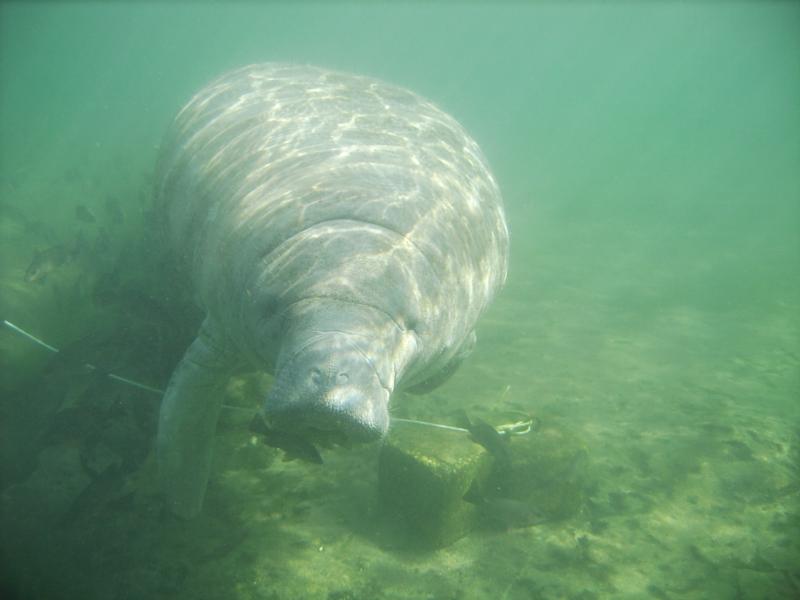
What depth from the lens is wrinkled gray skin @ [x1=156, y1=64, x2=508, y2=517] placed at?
211cm

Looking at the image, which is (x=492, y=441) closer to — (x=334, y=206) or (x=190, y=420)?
(x=190, y=420)

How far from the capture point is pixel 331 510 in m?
3.92

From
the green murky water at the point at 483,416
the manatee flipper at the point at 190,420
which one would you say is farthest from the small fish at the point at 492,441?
the manatee flipper at the point at 190,420

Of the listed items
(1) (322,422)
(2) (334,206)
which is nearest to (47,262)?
(2) (334,206)

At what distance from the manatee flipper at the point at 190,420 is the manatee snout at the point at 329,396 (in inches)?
65.8

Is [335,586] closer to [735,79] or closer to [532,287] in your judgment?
[532,287]

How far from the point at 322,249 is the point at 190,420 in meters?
1.94

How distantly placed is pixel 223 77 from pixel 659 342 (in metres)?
7.98

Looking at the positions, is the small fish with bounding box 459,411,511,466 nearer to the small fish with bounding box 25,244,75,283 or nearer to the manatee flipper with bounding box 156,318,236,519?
the manatee flipper with bounding box 156,318,236,519

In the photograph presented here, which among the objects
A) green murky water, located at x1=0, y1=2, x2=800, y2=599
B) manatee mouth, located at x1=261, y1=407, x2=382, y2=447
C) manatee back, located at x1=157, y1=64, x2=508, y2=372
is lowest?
green murky water, located at x1=0, y1=2, x2=800, y2=599

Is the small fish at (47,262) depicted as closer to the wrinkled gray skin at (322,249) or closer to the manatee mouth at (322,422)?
the wrinkled gray skin at (322,249)

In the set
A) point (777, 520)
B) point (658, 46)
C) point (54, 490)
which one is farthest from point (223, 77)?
point (658, 46)

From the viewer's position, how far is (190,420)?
3627mm

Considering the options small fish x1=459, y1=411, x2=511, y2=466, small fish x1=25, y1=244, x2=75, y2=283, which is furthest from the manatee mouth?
small fish x1=25, y1=244, x2=75, y2=283
